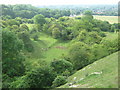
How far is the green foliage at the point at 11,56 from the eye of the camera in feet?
66.7

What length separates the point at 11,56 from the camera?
2145cm

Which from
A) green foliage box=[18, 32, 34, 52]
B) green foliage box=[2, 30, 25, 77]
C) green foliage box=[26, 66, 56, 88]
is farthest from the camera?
green foliage box=[18, 32, 34, 52]

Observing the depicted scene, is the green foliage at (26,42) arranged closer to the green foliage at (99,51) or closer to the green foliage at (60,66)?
the green foliage at (99,51)

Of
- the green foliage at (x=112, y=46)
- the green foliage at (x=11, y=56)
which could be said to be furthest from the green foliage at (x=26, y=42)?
the green foliage at (x=112, y=46)

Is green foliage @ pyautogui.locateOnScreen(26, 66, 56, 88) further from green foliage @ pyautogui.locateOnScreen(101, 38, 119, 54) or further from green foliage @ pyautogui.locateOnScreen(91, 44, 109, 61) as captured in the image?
green foliage @ pyautogui.locateOnScreen(101, 38, 119, 54)

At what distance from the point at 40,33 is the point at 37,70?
124 ft

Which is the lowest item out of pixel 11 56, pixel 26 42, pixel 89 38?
pixel 26 42

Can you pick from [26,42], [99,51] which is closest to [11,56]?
[99,51]

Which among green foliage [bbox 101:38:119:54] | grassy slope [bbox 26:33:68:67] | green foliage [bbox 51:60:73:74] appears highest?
green foliage [bbox 101:38:119:54]

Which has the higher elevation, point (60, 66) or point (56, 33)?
point (56, 33)

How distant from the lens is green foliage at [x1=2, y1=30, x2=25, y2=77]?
66.7 feet

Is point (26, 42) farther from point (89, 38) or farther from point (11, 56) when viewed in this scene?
point (11, 56)

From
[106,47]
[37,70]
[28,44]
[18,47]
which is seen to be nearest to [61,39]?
[28,44]

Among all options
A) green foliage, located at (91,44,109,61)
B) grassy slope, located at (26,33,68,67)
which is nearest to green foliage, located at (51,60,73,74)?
green foliage, located at (91,44,109,61)
